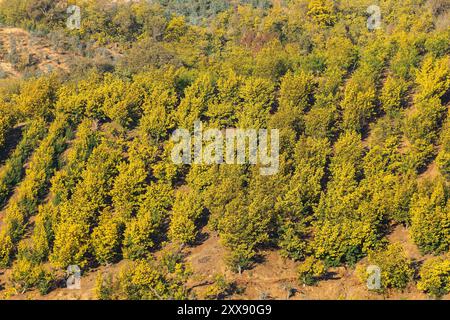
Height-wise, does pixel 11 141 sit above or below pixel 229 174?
above

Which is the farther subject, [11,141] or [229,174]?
[11,141]

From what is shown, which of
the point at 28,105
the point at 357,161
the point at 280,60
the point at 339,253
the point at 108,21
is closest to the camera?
the point at 339,253

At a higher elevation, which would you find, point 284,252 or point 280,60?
point 280,60

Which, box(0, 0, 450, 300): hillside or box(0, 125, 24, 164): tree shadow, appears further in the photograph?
box(0, 125, 24, 164): tree shadow

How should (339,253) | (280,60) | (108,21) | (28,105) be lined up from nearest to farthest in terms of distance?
(339,253) → (28,105) → (280,60) → (108,21)

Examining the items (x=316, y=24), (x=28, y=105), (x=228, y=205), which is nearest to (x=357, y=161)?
(x=228, y=205)

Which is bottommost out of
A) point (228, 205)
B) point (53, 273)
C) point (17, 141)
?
point (53, 273)

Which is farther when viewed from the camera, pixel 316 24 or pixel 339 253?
pixel 316 24

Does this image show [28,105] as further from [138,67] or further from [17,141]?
[138,67]

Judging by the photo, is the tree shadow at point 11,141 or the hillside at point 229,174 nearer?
the hillside at point 229,174

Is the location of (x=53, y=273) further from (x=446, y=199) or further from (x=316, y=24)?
(x=316, y=24)
